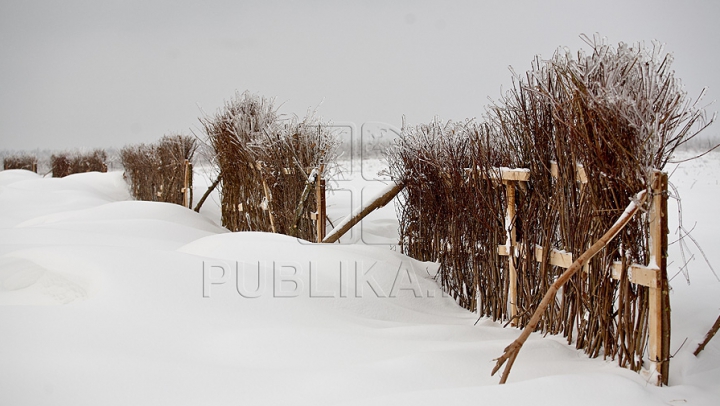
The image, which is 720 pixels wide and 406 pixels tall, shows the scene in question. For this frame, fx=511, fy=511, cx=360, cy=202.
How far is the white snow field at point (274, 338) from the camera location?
2398mm

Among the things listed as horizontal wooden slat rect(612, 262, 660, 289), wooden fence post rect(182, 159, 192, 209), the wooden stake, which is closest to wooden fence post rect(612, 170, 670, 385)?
horizontal wooden slat rect(612, 262, 660, 289)

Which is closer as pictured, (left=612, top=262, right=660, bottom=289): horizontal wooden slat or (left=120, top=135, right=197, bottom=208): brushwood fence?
(left=612, top=262, right=660, bottom=289): horizontal wooden slat

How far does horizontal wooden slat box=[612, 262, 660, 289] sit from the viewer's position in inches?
105

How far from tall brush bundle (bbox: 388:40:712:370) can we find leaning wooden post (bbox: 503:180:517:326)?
54 mm

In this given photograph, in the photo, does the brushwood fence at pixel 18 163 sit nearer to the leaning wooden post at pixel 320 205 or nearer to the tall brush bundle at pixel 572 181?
the leaning wooden post at pixel 320 205

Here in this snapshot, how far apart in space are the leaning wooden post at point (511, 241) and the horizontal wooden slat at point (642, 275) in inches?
38.1

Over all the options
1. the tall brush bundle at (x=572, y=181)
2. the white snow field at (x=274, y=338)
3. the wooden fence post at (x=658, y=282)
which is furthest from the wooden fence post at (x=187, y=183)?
the wooden fence post at (x=658, y=282)

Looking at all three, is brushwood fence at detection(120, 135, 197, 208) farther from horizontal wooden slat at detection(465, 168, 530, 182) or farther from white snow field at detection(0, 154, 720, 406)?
horizontal wooden slat at detection(465, 168, 530, 182)

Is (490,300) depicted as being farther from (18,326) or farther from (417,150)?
(18,326)

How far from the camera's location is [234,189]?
8.77 meters

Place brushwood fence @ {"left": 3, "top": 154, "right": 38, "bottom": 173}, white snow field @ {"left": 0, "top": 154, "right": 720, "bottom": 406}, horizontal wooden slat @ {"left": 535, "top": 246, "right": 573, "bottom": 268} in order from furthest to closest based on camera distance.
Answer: brushwood fence @ {"left": 3, "top": 154, "right": 38, "bottom": 173} < horizontal wooden slat @ {"left": 535, "top": 246, "right": 573, "bottom": 268} < white snow field @ {"left": 0, "top": 154, "right": 720, "bottom": 406}

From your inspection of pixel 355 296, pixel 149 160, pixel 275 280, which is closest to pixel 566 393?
pixel 355 296

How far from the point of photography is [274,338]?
301 cm

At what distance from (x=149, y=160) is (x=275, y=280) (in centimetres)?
1250
